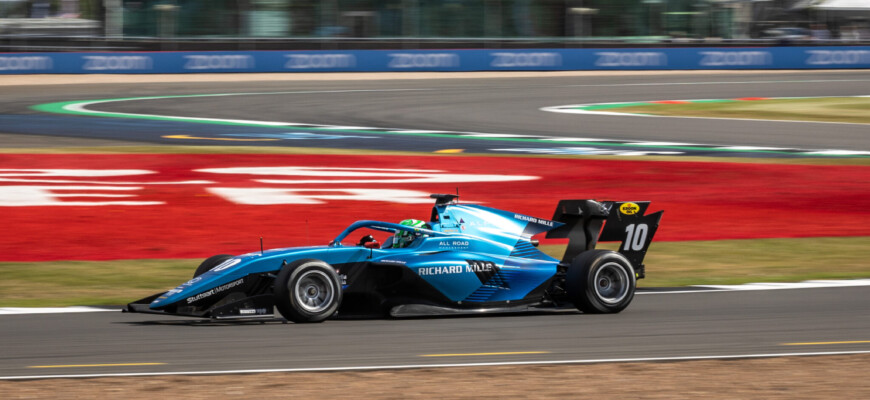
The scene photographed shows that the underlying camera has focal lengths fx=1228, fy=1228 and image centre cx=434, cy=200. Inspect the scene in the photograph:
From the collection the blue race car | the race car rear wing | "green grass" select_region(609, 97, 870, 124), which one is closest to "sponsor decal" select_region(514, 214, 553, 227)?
the blue race car

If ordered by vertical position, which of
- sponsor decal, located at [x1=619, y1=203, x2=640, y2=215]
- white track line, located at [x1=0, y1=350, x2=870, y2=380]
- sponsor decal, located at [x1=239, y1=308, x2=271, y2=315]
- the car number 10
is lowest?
white track line, located at [x1=0, y1=350, x2=870, y2=380]

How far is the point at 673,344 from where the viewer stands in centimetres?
835

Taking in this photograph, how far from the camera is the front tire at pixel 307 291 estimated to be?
8734 mm

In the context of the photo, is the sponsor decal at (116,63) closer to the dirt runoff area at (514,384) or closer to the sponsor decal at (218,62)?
the sponsor decal at (218,62)

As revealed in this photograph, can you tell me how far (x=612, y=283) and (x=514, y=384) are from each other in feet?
9.37

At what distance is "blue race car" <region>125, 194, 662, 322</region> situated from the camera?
29.4 feet

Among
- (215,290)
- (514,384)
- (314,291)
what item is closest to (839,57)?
(314,291)

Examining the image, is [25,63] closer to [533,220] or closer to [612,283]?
[533,220]

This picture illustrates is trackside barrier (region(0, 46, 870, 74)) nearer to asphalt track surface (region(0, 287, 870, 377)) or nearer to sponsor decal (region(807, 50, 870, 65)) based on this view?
sponsor decal (region(807, 50, 870, 65))

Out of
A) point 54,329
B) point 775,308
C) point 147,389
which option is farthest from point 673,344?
point 54,329

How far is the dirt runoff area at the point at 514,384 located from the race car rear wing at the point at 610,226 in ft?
8.36

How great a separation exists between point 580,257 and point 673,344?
56.6 inches

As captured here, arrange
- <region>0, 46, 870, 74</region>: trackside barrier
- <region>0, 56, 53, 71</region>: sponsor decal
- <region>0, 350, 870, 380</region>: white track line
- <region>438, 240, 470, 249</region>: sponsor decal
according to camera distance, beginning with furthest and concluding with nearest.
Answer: <region>0, 46, 870, 74</region>: trackside barrier < <region>0, 56, 53, 71</region>: sponsor decal < <region>438, 240, 470, 249</region>: sponsor decal < <region>0, 350, 870, 380</region>: white track line

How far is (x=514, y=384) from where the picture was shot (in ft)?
23.1
